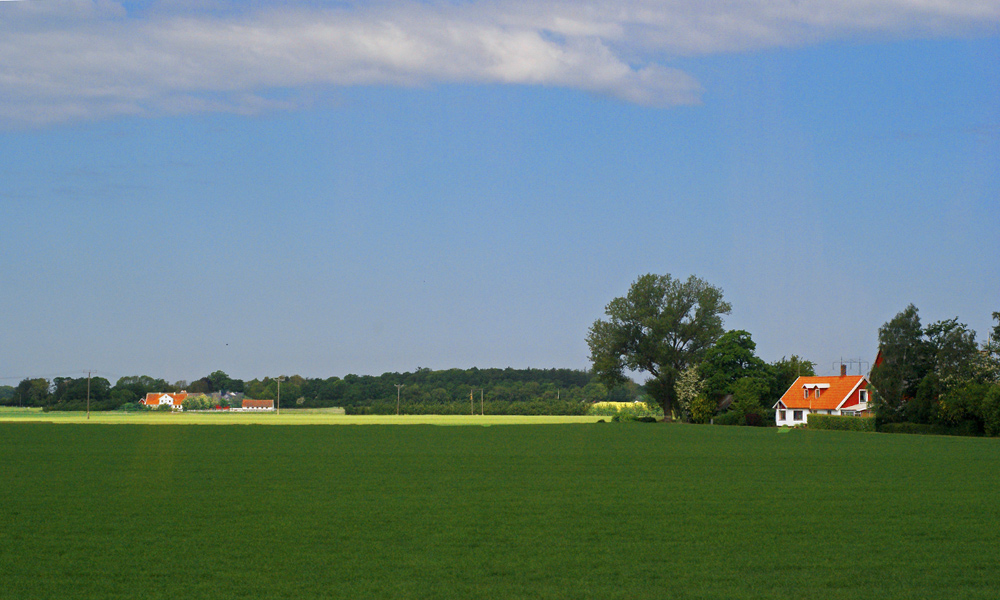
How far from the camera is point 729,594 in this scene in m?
9.95

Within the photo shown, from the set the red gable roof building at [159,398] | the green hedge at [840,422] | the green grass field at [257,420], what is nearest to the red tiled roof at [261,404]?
the red gable roof building at [159,398]

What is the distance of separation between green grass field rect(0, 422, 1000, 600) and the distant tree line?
372 ft

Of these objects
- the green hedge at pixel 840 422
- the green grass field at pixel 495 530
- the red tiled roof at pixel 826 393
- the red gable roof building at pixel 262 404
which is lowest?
the red gable roof building at pixel 262 404

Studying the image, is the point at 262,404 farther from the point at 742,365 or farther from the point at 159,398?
the point at 742,365

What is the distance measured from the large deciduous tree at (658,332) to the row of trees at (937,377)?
25096 mm

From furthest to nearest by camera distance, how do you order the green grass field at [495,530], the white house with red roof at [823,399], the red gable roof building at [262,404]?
1. the red gable roof building at [262,404]
2. the white house with red roof at [823,399]
3. the green grass field at [495,530]

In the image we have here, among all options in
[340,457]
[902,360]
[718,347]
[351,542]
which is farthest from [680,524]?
[718,347]

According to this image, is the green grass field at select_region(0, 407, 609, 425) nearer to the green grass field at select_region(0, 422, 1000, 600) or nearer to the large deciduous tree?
the large deciduous tree

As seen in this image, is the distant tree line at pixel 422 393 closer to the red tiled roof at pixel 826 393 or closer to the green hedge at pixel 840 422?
the red tiled roof at pixel 826 393

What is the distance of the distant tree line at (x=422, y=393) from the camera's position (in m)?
143

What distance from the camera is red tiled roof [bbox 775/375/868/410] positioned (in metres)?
79.0

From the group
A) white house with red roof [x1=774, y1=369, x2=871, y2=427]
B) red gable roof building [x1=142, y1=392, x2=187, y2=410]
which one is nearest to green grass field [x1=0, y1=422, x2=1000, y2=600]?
white house with red roof [x1=774, y1=369, x2=871, y2=427]

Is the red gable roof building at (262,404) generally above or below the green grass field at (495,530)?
below

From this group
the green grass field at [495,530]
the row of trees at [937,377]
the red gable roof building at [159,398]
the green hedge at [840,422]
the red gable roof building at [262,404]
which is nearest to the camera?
the green grass field at [495,530]
